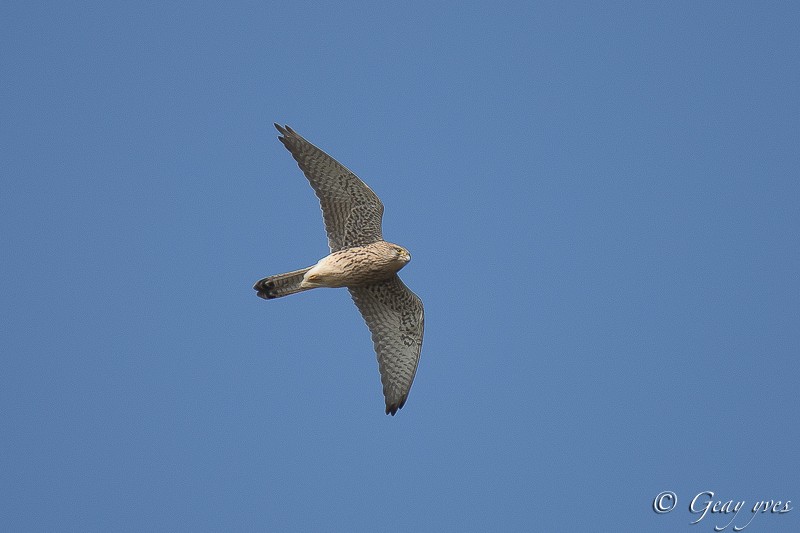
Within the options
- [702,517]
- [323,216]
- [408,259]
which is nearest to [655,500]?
[702,517]

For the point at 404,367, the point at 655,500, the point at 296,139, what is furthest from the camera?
the point at 655,500

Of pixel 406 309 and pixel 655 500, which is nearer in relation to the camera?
pixel 406 309

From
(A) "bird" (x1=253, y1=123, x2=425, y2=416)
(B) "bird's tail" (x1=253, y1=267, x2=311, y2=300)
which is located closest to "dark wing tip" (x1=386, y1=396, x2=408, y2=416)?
(A) "bird" (x1=253, y1=123, x2=425, y2=416)

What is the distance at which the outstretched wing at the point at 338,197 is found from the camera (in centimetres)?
1198

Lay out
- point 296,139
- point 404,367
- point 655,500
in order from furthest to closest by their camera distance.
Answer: point 655,500, point 404,367, point 296,139

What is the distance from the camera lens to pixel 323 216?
12.3m

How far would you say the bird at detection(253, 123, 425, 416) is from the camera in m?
12.0

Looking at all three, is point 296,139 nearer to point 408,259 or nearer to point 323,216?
point 323,216

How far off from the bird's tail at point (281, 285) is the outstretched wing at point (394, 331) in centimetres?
81

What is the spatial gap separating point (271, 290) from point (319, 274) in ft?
1.95

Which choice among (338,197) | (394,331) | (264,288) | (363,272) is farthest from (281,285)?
(394,331)

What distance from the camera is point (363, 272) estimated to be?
12125 millimetres

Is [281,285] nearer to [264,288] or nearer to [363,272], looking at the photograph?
[264,288]

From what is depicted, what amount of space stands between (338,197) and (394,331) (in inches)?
68.9
